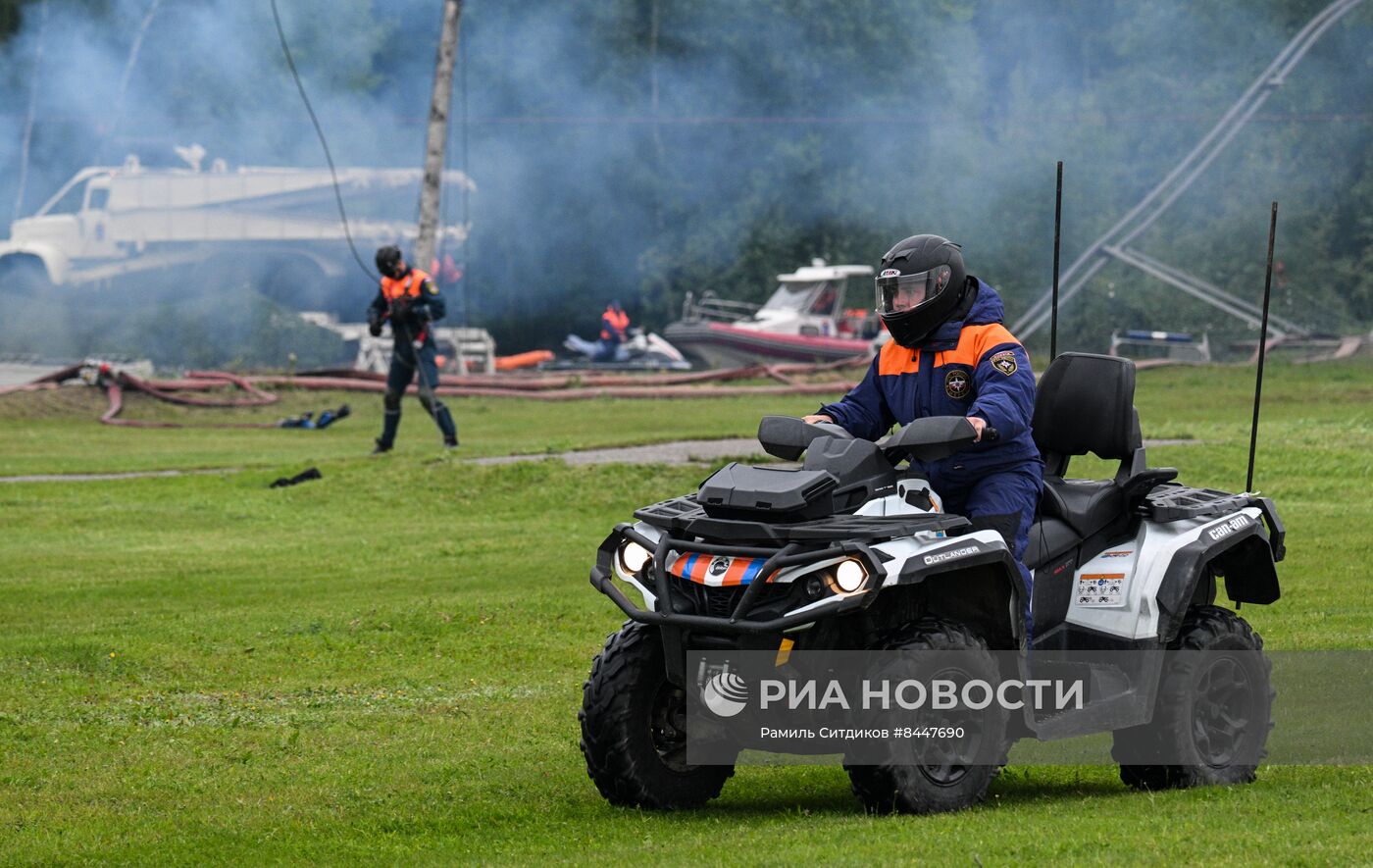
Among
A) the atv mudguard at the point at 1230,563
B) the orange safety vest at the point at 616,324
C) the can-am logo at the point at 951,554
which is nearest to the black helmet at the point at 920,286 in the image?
the can-am logo at the point at 951,554

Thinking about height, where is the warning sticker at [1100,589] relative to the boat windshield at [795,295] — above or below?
above

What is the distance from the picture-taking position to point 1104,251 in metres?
44.3

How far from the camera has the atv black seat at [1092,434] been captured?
24.8 ft

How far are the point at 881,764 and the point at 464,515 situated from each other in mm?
11903

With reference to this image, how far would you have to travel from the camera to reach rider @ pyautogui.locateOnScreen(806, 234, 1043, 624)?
7.09m

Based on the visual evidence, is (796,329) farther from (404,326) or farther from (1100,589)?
(1100,589)

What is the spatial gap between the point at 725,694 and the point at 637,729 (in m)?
0.40

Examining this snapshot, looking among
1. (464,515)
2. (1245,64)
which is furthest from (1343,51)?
(464,515)

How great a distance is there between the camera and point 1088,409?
7754 mm

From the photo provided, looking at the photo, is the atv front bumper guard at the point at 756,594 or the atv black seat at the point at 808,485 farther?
the atv black seat at the point at 808,485

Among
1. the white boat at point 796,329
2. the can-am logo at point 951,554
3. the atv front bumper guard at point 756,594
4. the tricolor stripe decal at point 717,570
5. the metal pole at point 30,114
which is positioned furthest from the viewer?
the metal pole at point 30,114

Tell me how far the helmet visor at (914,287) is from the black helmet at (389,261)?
14.5 metres

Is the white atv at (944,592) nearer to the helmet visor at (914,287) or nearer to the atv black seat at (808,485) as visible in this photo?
the atv black seat at (808,485)

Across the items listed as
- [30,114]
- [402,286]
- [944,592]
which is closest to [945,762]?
[944,592]
